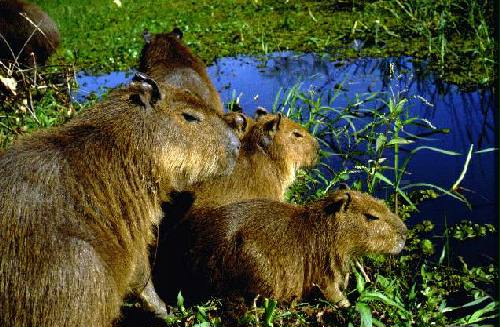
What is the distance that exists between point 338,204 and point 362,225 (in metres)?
0.20

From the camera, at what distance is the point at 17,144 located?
2480 millimetres

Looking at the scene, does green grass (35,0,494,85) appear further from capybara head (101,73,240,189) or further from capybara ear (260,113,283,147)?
capybara head (101,73,240,189)

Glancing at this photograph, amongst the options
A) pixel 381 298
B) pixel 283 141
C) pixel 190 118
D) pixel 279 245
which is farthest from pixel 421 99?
pixel 190 118

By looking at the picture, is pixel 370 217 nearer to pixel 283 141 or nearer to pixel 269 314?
pixel 283 141

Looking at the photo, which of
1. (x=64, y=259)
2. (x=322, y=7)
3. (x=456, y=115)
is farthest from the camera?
(x=322, y=7)

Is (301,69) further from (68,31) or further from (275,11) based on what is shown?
(68,31)

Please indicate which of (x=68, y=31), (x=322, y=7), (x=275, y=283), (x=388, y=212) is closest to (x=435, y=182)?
(x=388, y=212)

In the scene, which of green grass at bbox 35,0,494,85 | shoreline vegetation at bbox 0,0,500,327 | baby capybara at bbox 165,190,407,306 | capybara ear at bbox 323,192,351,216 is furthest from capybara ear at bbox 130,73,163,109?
green grass at bbox 35,0,494,85

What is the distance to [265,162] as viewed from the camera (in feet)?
12.9

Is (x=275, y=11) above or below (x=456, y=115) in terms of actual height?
above

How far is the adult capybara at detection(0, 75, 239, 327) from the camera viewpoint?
2113 mm

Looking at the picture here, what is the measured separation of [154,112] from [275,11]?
7455 millimetres

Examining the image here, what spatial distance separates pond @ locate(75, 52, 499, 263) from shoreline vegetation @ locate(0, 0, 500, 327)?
0.10 metres

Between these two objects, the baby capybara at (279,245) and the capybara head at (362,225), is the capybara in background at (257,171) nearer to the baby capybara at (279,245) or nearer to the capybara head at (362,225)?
the baby capybara at (279,245)
